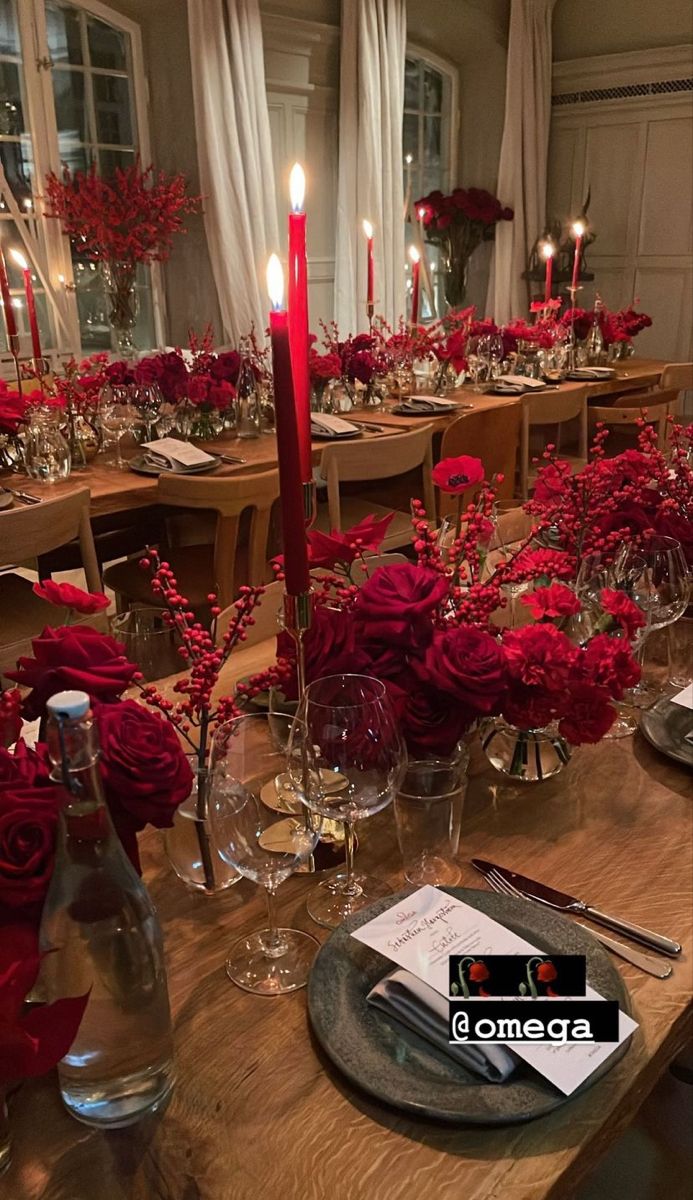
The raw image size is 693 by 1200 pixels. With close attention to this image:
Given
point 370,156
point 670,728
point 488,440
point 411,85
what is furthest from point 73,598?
point 411,85

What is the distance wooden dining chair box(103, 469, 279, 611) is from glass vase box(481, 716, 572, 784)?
1.03m

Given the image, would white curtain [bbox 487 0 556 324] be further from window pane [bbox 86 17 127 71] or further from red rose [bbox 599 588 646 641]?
red rose [bbox 599 588 646 641]

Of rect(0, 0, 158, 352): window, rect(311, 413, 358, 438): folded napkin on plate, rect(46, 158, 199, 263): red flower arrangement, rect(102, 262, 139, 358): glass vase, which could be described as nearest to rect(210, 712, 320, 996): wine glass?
rect(311, 413, 358, 438): folded napkin on plate

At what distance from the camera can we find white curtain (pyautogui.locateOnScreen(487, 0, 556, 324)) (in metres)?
6.11

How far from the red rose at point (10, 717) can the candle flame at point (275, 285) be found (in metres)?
0.37

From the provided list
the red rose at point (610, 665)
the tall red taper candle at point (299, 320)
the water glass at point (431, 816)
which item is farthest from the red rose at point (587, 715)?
the tall red taper candle at point (299, 320)

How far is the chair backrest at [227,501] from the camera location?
2152 millimetres

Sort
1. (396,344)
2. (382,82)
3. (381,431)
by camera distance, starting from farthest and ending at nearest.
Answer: (382,82) < (396,344) < (381,431)

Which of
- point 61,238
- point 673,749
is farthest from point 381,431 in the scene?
point 61,238

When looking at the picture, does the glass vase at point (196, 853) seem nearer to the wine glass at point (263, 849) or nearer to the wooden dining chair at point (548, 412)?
the wine glass at point (263, 849)

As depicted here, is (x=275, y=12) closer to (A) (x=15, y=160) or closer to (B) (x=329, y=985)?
(A) (x=15, y=160)

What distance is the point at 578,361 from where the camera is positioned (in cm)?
420

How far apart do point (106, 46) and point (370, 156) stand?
156 centimetres

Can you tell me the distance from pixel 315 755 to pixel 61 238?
4.44 m
